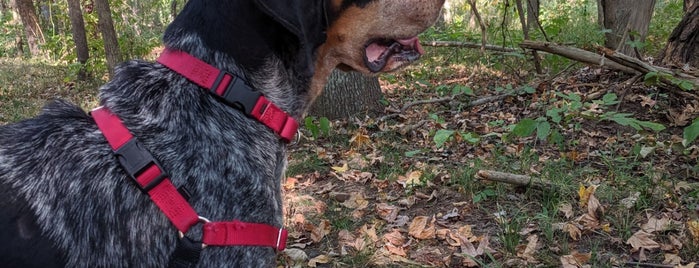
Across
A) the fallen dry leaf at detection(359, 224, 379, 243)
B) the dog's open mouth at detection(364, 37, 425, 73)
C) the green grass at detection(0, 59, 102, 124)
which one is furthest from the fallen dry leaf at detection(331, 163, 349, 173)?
the green grass at detection(0, 59, 102, 124)

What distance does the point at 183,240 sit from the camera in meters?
2.07

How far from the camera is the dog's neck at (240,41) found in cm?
228

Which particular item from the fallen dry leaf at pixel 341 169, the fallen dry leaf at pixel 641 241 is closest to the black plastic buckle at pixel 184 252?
the fallen dry leaf at pixel 641 241

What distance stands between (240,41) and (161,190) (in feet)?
2.23

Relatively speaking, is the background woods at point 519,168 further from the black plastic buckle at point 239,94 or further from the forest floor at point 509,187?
the black plastic buckle at point 239,94

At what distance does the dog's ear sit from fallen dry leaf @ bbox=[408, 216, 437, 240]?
188 centimetres

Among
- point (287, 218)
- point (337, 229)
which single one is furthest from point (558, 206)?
point (287, 218)

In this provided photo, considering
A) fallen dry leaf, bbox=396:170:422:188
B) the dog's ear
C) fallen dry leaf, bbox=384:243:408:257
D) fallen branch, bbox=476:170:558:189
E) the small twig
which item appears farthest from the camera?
the small twig

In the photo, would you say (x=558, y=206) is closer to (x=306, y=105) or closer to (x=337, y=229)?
(x=337, y=229)

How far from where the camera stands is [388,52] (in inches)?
112

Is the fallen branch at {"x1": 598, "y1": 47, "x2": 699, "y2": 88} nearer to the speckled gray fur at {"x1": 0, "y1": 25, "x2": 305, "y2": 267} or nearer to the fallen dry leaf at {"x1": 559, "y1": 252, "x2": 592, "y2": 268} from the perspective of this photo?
the fallen dry leaf at {"x1": 559, "y1": 252, "x2": 592, "y2": 268}

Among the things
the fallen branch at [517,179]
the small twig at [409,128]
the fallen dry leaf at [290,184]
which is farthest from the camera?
the small twig at [409,128]

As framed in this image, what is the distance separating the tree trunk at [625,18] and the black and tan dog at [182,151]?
5.61m

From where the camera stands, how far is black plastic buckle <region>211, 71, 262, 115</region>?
88.0 inches
